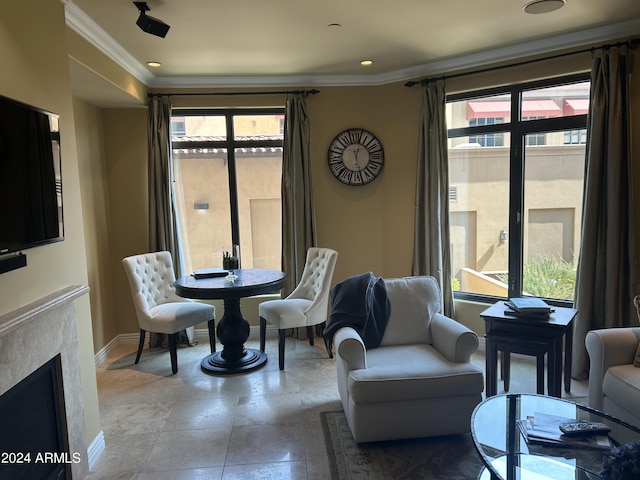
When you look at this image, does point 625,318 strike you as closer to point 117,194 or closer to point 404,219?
point 404,219

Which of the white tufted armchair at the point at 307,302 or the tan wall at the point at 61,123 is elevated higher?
the tan wall at the point at 61,123

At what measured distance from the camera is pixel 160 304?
162 inches

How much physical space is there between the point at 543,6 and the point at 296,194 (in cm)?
255

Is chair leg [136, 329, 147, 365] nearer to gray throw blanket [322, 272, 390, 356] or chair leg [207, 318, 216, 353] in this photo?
chair leg [207, 318, 216, 353]

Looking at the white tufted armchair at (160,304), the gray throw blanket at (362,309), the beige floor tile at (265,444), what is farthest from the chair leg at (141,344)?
the gray throw blanket at (362,309)

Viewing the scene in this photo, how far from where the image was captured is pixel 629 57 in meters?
3.25

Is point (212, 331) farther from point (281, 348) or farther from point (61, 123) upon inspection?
point (61, 123)

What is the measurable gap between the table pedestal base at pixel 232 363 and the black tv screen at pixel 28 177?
6.45ft

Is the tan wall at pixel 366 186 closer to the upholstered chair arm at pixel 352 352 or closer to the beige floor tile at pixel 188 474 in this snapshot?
the upholstered chair arm at pixel 352 352

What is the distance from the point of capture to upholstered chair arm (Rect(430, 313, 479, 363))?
2.64m

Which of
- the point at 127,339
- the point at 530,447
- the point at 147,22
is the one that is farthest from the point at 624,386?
the point at 127,339

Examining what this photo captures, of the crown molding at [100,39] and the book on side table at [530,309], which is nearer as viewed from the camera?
the crown molding at [100,39]

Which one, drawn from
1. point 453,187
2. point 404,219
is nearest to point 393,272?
point 404,219

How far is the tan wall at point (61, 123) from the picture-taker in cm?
187
